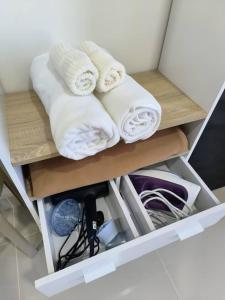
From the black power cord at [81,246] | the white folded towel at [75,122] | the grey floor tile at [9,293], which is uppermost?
the white folded towel at [75,122]

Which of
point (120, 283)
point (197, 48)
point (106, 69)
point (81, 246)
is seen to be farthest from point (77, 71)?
point (120, 283)

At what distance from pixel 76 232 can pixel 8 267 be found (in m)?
0.39

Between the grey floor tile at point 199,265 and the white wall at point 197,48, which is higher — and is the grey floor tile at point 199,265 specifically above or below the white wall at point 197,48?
below

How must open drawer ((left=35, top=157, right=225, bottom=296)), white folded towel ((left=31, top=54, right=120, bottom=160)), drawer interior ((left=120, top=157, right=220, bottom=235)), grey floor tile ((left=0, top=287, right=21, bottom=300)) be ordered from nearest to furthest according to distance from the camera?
white folded towel ((left=31, top=54, right=120, bottom=160)) → open drawer ((left=35, top=157, right=225, bottom=296)) → drawer interior ((left=120, top=157, right=220, bottom=235)) → grey floor tile ((left=0, top=287, right=21, bottom=300))

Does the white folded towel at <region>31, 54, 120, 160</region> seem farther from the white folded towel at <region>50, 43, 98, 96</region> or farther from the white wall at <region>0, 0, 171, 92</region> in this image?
the white wall at <region>0, 0, 171, 92</region>

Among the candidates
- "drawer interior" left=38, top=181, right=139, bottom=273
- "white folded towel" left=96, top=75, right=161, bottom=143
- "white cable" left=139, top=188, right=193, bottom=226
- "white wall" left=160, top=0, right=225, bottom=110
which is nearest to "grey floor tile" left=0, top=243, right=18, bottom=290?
"drawer interior" left=38, top=181, right=139, bottom=273

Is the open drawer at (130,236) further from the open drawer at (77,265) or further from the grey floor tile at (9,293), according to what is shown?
the grey floor tile at (9,293)

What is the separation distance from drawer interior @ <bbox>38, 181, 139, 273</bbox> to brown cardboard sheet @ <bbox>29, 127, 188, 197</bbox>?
0.11m

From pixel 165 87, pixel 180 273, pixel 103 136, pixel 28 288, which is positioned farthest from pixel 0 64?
pixel 180 273

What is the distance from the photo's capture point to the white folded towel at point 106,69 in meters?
0.54

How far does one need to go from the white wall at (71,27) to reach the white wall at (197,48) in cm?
8

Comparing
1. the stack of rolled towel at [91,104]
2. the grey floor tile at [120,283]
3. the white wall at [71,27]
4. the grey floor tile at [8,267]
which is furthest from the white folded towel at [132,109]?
the grey floor tile at [8,267]

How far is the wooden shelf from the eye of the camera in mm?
562

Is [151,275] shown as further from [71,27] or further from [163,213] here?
[71,27]
